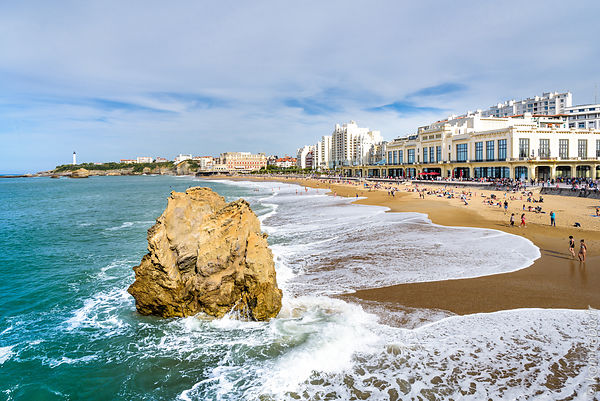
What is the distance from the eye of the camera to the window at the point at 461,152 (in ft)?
196

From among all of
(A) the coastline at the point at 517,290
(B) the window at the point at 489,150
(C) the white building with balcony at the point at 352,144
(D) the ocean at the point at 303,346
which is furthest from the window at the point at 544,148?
(C) the white building with balcony at the point at 352,144

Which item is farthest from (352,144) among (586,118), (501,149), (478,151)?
(501,149)

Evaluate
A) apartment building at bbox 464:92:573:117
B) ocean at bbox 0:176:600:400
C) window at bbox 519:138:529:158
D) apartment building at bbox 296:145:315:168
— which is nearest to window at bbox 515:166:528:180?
window at bbox 519:138:529:158

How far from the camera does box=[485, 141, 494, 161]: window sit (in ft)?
175

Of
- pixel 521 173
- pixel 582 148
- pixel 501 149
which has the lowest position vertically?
pixel 521 173

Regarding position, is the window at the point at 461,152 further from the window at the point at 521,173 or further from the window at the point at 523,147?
the window at the point at 521,173

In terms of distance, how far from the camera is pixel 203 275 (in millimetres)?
8797

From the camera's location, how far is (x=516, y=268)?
12.0 m

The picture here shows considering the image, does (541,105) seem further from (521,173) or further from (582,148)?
(521,173)

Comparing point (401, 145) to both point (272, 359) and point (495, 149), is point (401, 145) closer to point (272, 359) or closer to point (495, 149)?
point (495, 149)

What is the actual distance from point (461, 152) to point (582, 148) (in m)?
17.4

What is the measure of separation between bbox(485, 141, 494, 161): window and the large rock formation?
2211 inches

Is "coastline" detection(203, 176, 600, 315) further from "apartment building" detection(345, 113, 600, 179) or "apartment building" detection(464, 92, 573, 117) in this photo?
"apartment building" detection(464, 92, 573, 117)

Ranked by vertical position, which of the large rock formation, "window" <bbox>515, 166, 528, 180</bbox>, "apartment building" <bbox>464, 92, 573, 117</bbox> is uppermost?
"apartment building" <bbox>464, 92, 573, 117</bbox>
